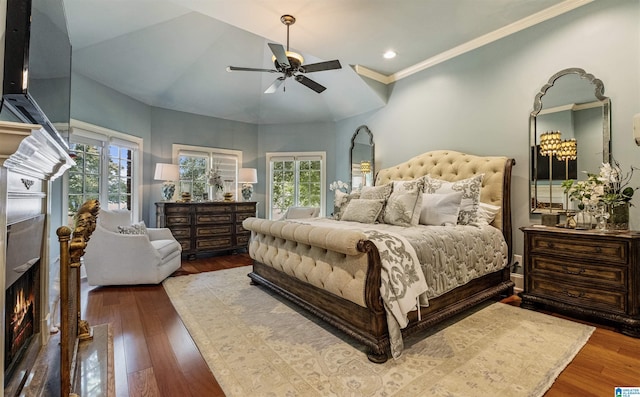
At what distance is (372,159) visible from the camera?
5.05m

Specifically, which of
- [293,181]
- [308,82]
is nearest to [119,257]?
[308,82]

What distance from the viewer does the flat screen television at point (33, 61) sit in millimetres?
1193

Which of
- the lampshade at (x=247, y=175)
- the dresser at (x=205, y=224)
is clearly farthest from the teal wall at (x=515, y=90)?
the dresser at (x=205, y=224)

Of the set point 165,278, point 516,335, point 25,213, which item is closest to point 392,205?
point 516,335

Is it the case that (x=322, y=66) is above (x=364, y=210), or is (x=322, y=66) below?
above

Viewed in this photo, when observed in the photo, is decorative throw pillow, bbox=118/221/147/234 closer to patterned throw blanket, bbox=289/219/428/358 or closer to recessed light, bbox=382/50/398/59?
patterned throw blanket, bbox=289/219/428/358

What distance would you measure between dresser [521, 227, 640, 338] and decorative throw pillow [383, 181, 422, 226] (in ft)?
3.38

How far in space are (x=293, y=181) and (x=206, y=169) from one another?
1803mm

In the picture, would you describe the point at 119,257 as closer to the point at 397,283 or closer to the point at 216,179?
the point at 216,179

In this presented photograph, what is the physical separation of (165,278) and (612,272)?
4.52m

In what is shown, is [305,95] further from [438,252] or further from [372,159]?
[438,252]

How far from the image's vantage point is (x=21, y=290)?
4.77ft

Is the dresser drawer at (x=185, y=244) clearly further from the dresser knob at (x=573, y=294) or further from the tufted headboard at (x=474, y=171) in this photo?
the dresser knob at (x=573, y=294)

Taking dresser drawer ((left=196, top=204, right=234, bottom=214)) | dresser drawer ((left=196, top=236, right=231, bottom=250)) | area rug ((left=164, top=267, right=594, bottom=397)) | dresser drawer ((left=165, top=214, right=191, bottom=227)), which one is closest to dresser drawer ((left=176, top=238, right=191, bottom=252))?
dresser drawer ((left=196, top=236, right=231, bottom=250))
